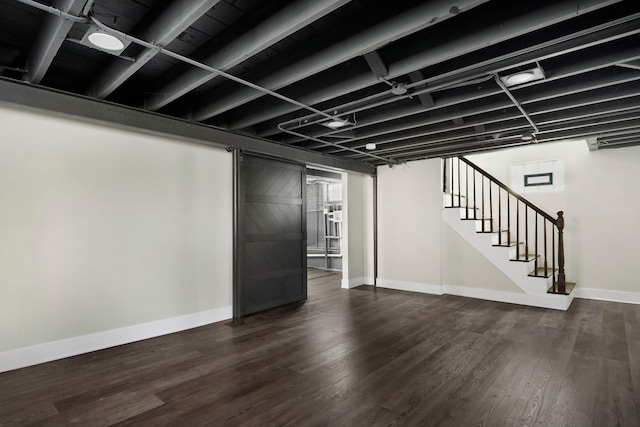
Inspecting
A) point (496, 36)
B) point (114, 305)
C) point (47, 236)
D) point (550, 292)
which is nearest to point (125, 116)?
point (47, 236)

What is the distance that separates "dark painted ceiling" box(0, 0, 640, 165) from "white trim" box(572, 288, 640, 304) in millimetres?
2653

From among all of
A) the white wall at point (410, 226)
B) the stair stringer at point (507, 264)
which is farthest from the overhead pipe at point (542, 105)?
the stair stringer at point (507, 264)

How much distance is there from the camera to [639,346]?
336 cm

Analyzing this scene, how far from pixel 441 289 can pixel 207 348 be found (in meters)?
4.22

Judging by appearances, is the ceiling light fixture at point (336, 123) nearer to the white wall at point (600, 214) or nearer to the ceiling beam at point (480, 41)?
the ceiling beam at point (480, 41)

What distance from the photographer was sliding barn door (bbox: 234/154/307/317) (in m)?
4.56

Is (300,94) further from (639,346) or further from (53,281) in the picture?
(639,346)

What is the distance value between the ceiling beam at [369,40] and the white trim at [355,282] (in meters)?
4.32

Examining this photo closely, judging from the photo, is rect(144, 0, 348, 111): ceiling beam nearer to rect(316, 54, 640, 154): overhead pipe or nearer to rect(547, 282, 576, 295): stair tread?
rect(316, 54, 640, 154): overhead pipe

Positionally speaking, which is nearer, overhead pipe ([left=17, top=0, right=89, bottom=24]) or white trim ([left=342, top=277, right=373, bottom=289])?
overhead pipe ([left=17, top=0, right=89, bottom=24])

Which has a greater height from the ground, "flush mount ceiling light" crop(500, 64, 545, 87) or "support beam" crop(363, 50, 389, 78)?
"support beam" crop(363, 50, 389, 78)

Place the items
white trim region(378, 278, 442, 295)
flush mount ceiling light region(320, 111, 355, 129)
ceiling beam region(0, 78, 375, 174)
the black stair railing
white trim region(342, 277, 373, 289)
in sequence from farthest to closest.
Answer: white trim region(342, 277, 373, 289)
white trim region(378, 278, 442, 295)
the black stair railing
flush mount ceiling light region(320, 111, 355, 129)
ceiling beam region(0, 78, 375, 174)

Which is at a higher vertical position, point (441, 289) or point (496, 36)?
point (496, 36)

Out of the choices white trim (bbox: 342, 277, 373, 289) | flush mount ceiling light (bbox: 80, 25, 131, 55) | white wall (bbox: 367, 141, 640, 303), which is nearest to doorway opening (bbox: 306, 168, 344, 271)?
white trim (bbox: 342, 277, 373, 289)
